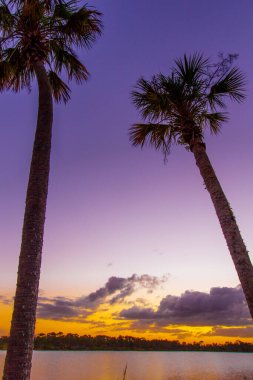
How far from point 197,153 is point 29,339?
6292 mm

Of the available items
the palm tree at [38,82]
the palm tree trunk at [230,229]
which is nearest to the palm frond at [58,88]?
the palm tree at [38,82]

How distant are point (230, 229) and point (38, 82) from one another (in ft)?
19.1

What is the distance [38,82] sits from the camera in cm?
827

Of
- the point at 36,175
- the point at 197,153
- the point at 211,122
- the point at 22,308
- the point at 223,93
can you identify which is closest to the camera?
the point at 22,308

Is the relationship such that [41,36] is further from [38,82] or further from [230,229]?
[230,229]

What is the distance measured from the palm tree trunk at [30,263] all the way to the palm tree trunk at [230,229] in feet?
13.0

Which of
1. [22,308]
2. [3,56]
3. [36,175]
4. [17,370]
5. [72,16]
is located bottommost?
[17,370]

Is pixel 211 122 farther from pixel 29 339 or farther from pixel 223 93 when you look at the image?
pixel 29 339

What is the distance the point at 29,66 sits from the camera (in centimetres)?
931

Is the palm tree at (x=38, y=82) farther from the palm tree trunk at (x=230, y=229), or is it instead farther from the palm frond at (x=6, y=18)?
the palm tree trunk at (x=230, y=229)

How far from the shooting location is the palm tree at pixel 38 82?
5039 millimetres

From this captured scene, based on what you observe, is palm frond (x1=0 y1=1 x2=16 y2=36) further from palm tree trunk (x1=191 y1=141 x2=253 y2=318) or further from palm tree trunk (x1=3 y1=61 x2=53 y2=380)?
palm tree trunk (x1=191 y1=141 x2=253 y2=318)

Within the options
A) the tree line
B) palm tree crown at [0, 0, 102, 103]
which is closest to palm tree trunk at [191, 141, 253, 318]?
the tree line

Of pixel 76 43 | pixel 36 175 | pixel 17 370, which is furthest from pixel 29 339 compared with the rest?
pixel 76 43
